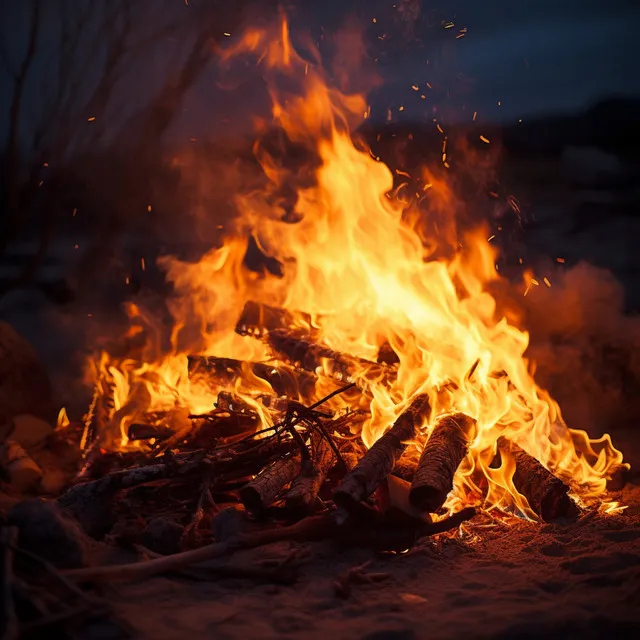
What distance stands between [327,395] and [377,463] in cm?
136

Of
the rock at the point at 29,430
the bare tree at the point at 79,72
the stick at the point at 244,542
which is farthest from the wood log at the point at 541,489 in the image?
the bare tree at the point at 79,72

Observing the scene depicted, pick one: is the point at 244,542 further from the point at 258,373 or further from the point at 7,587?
the point at 258,373

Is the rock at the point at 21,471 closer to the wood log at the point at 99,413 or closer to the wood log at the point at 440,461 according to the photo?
the wood log at the point at 99,413

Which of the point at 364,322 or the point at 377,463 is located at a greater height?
the point at 364,322

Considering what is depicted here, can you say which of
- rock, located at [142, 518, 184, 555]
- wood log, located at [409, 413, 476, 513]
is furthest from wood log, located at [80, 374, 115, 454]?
wood log, located at [409, 413, 476, 513]

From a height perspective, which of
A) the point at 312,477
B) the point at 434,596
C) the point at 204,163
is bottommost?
the point at 434,596

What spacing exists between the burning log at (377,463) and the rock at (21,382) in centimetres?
375

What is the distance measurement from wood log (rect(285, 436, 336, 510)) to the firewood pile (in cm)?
1

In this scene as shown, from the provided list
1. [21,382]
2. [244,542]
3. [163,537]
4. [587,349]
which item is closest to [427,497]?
[244,542]

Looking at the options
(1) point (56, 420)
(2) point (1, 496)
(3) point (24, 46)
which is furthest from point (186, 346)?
(3) point (24, 46)

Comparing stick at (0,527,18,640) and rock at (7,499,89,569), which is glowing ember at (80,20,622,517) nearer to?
rock at (7,499,89,569)

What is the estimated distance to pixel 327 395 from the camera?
5.00 metres

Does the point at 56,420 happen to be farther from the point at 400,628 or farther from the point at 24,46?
the point at 24,46

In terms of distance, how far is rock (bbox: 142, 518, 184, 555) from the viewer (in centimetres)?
341
